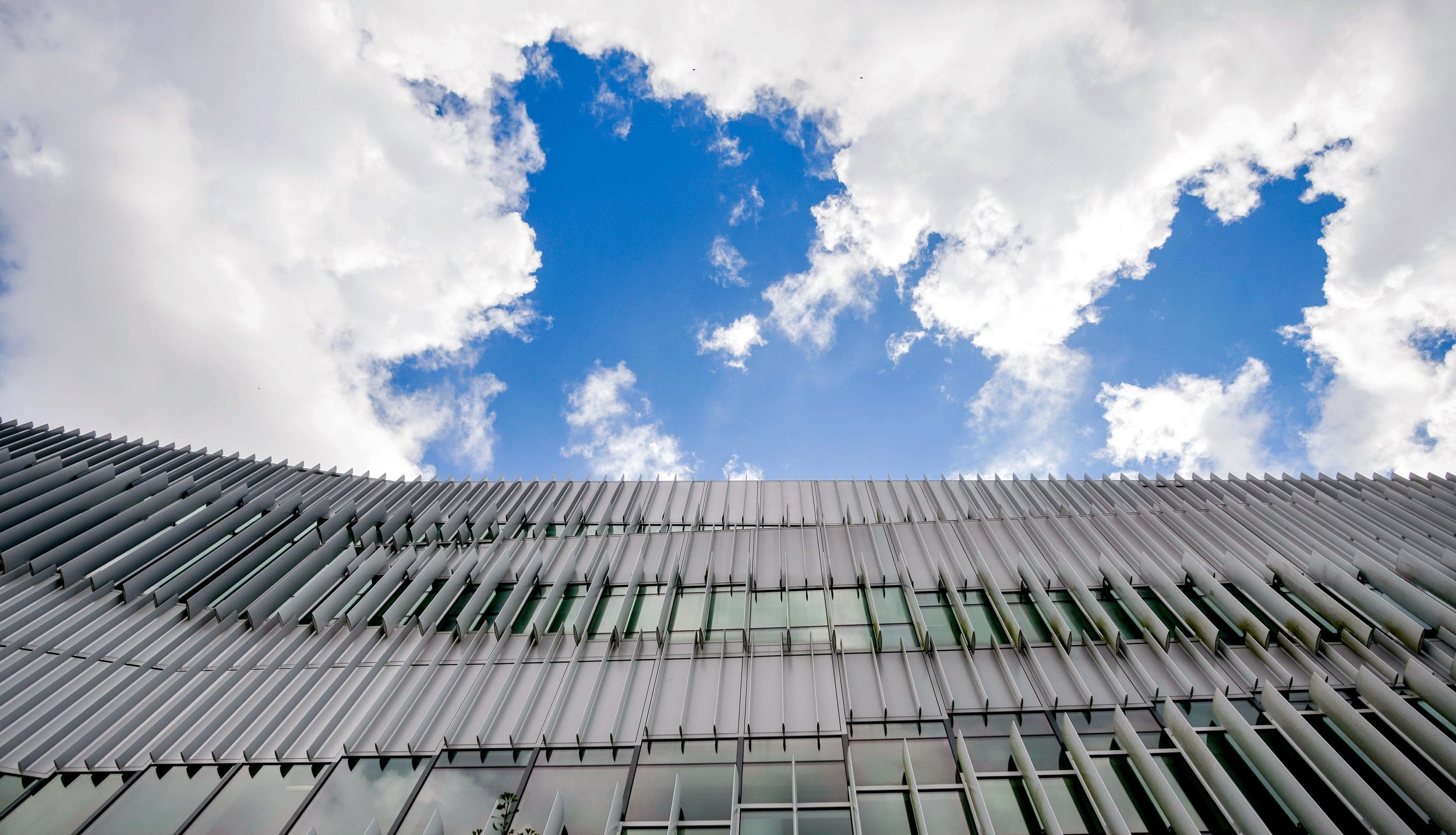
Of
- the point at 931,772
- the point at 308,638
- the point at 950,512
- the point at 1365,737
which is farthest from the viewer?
the point at 950,512

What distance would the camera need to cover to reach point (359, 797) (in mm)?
10562

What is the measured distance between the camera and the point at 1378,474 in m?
23.6

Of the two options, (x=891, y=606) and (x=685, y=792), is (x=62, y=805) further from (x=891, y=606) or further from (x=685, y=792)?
(x=891, y=606)

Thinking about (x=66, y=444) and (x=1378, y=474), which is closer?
(x=66, y=444)

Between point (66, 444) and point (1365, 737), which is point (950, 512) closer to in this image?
point (1365, 737)

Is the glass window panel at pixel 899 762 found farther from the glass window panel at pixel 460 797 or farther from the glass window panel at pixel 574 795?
the glass window panel at pixel 460 797

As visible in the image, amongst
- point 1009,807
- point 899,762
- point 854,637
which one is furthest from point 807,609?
point 1009,807

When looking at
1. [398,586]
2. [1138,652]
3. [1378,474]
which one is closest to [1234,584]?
[1138,652]

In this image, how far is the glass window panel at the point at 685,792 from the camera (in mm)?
10109

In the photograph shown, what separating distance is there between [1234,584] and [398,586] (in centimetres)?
2416

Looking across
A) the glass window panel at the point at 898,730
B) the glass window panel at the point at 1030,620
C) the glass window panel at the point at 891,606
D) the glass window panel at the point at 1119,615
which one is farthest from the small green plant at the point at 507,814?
the glass window panel at the point at 1119,615

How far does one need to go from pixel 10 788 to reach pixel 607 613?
11482 mm

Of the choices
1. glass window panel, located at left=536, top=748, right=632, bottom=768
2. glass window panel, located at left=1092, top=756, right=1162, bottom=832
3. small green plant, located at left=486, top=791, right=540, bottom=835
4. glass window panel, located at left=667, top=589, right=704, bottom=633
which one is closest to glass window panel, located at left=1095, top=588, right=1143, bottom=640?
glass window panel, located at left=1092, top=756, right=1162, bottom=832

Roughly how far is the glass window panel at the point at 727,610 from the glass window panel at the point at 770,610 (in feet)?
1.29
